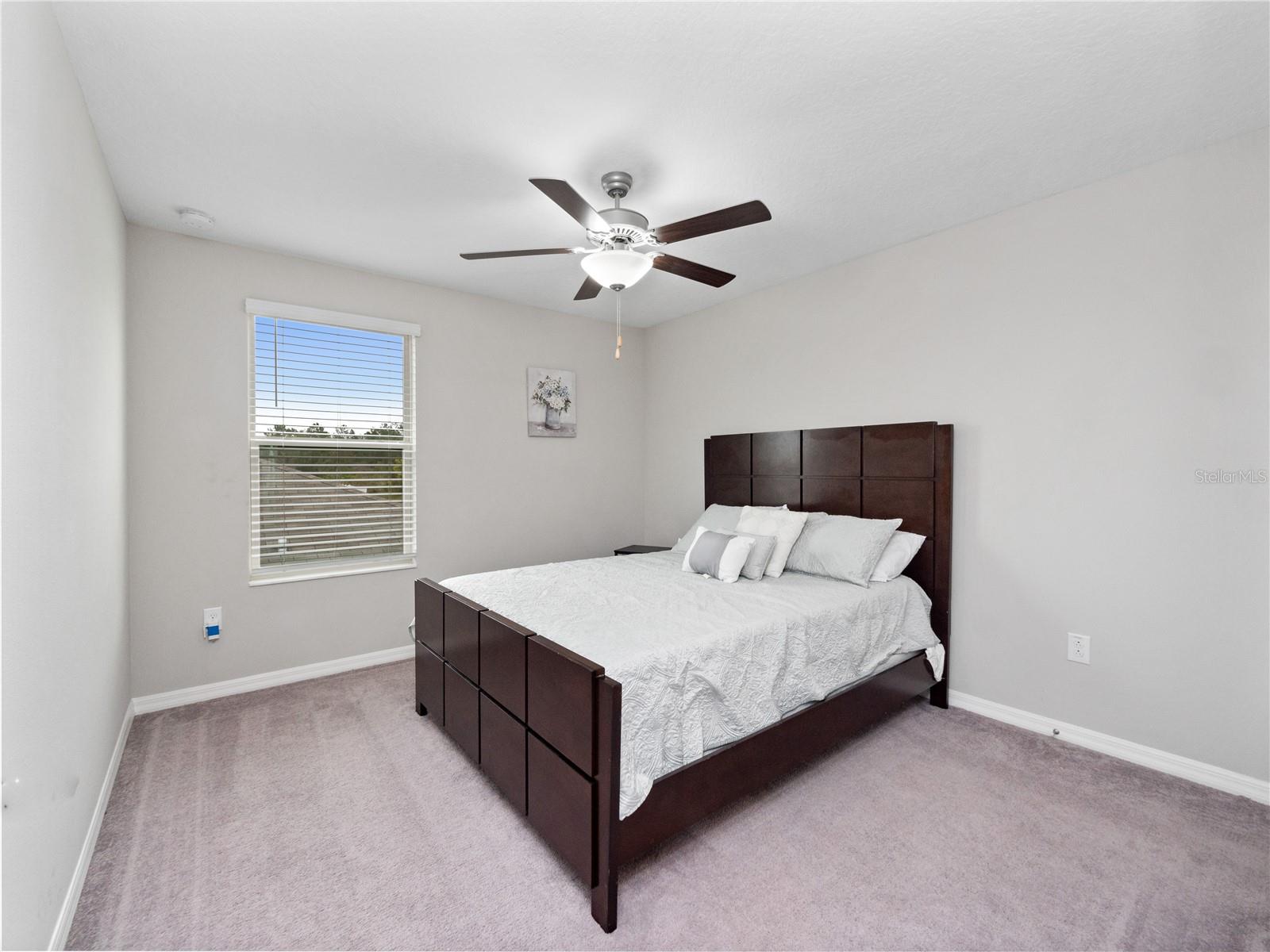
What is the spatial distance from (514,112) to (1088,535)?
3.00m

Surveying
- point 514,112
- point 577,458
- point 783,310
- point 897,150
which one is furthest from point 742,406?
point 514,112

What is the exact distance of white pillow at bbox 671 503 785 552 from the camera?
3.63 m

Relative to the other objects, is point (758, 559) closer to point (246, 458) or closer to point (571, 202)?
point (571, 202)

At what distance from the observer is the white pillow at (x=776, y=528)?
310 cm

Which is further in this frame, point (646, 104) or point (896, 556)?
point (896, 556)

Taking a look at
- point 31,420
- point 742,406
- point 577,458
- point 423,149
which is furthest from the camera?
point 577,458

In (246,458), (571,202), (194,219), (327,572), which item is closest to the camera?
(571,202)

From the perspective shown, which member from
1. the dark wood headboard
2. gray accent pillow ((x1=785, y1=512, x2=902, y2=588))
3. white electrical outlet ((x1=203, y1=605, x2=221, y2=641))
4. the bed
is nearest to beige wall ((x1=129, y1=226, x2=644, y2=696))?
white electrical outlet ((x1=203, y1=605, x2=221, y2=641))

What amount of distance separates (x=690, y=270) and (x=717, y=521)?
1.74m

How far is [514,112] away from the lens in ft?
6.55

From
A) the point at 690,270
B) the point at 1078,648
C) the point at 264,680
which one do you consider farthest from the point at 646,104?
the point at 264,680

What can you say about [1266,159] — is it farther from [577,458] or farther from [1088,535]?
[577,458]

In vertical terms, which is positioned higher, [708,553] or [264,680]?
[708,553]

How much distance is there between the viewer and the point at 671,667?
5.95ft
